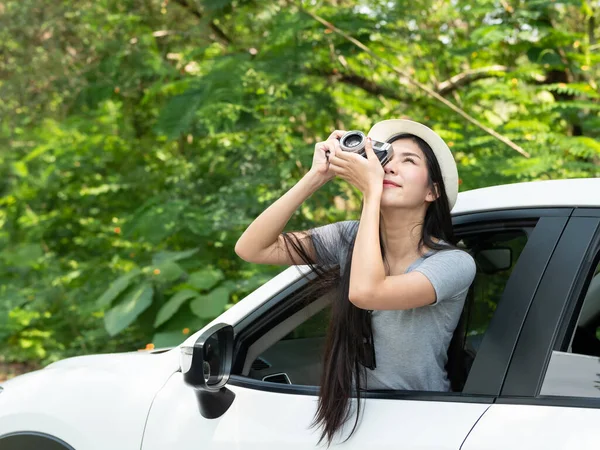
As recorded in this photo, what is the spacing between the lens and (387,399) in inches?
87.4

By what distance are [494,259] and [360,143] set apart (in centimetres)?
89

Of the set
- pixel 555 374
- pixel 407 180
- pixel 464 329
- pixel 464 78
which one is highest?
pixel 407 180

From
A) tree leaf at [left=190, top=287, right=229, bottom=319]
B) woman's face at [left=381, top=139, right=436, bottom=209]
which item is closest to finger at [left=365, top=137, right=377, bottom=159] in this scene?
woman's face at [left=381, top=139, right=436, bottom=209]

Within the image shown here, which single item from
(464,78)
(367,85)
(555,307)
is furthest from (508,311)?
(367,85)

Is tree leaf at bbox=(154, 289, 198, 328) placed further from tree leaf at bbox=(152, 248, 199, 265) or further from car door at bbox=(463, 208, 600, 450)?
car door at bbox=(463, 208, 600, 450)

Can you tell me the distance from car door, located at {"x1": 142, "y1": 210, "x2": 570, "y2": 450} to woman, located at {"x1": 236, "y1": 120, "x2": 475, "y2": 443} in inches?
3.8

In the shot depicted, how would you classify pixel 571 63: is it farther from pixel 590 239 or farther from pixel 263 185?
pixel 590 239

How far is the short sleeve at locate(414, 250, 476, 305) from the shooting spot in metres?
2.23

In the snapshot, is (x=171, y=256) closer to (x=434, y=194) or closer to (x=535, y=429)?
(x=434, y=194)

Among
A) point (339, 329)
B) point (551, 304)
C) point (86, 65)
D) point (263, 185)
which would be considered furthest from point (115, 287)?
point (551, 304)

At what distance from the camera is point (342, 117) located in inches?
269

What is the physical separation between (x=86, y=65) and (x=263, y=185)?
10.1 ft

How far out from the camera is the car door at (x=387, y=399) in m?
2.07

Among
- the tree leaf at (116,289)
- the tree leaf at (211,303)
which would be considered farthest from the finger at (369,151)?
the tree leaf at (116,289)
